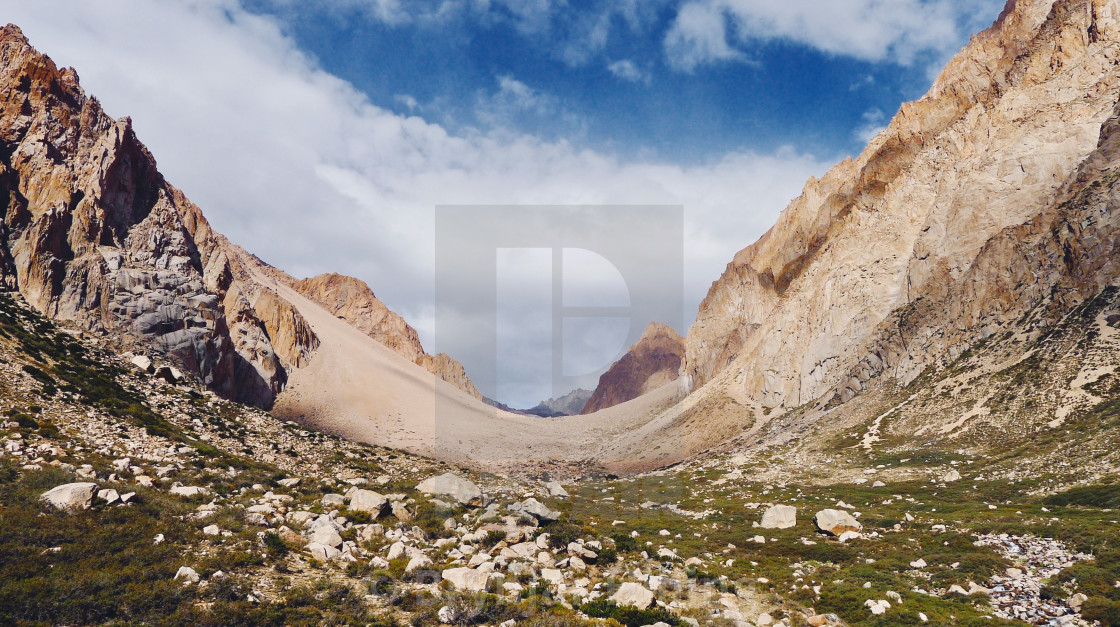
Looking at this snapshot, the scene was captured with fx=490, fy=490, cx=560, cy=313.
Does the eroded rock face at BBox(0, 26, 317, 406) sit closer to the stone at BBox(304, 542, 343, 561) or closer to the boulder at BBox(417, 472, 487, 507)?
the boulder at BBox(417, 472, 487, 507)

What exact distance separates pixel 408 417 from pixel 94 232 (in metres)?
55.4

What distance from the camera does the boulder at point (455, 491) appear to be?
84.1ft

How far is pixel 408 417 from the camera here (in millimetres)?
95125

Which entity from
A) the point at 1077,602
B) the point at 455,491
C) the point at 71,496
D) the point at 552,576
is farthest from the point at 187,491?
the point at 1077,602

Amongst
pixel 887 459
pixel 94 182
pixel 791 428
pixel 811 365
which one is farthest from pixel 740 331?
pixel 94 182

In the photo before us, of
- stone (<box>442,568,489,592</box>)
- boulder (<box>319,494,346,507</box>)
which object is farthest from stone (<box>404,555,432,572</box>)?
boulder (<box>319,494,346,507</box>)

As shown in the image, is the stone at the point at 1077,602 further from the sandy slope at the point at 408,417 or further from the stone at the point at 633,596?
the sandy slope at the point at 408,417

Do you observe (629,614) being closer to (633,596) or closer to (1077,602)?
(633,596)

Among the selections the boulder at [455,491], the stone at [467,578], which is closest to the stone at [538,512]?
the boulder at [455,491]

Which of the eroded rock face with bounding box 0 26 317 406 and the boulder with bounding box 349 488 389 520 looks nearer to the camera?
the boulder with bounding box 349 488 389 520

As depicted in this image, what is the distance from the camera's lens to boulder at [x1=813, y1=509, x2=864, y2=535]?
25.1 meters

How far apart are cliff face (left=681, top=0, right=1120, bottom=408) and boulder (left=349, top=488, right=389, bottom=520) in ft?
215

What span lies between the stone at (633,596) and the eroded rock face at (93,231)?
53.6m

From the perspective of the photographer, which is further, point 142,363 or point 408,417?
point 408,417
